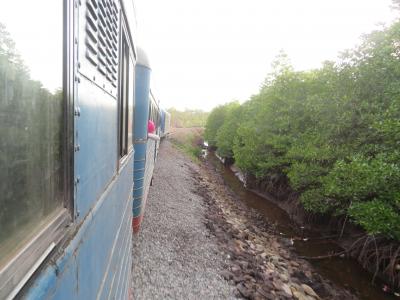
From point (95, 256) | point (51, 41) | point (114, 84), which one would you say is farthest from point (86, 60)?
point (95, 256)

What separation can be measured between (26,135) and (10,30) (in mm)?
264

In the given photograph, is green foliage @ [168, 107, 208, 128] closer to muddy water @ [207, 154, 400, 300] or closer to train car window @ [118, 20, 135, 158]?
muddy water @ [207, 154, 400, 300]

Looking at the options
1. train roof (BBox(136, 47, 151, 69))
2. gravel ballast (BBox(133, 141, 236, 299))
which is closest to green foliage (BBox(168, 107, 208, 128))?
gravel ballast (BBox(133, 141, 236, 299))

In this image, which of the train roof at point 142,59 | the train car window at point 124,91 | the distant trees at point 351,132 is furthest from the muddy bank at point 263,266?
the train roof at point 142,59

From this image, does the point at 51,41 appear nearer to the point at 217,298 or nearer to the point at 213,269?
the point at 217,298

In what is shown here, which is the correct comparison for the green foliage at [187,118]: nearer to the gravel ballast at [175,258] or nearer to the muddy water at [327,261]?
the muddy water at [327,261]

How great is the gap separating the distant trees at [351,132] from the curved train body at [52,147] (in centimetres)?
685

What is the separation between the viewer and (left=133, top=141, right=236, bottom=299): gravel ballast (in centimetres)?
455

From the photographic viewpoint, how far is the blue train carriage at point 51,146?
2.02 feet

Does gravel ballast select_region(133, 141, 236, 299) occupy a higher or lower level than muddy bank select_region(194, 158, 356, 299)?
higher

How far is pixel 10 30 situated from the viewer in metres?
0.60

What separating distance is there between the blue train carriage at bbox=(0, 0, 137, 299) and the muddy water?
26.2 ft

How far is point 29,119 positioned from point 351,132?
31.3 ft

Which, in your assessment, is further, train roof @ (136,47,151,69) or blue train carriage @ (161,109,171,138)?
blue train carriage @ (161,109,171,138)
